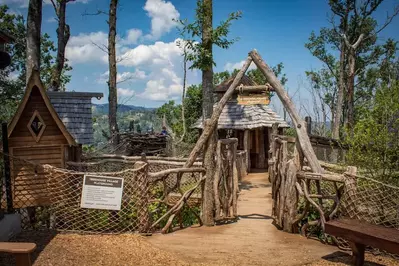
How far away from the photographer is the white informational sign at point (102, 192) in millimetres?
6875

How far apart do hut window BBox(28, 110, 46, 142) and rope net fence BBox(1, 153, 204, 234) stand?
2.63 feet

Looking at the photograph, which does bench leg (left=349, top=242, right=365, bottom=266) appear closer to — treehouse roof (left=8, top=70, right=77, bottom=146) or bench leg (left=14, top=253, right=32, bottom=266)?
bench leg (left=14, top=253, right=32, bottom=266)

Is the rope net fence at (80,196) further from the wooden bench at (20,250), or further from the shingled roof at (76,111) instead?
the wooden bench at (20,250)

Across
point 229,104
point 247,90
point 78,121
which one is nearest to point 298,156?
point 247,90

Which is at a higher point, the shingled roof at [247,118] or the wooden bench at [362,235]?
the shingled roof at [247,118]

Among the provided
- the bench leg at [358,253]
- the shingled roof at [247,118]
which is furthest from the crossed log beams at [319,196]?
the shingled roof at [247,118]

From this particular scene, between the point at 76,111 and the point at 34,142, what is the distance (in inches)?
111

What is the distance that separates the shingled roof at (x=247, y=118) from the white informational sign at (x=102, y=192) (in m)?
11.4

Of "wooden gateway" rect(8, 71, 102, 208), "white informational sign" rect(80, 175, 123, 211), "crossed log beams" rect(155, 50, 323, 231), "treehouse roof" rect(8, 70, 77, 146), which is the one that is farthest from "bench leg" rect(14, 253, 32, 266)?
"treehouse roof" rect(8, 70, 77, 146)

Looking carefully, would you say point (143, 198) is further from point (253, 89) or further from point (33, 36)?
point (33, 36)

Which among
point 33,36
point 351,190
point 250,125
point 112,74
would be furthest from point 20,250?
point 112,74

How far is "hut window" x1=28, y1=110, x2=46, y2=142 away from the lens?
9344 mm

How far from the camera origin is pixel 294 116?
309 inches

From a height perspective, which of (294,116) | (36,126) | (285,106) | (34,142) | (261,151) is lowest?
(261,151)
